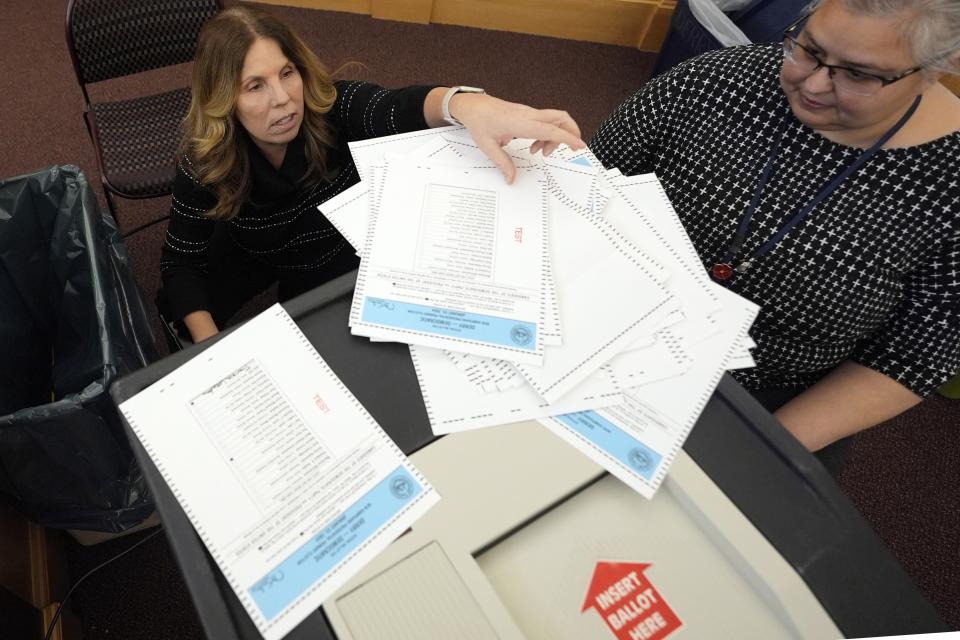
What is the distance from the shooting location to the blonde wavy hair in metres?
0.91

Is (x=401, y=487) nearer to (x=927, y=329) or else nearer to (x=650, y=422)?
(x=650, y=422)

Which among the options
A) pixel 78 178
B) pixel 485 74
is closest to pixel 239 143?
pixel 78 178

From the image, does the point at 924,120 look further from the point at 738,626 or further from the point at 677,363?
the point at 738,626

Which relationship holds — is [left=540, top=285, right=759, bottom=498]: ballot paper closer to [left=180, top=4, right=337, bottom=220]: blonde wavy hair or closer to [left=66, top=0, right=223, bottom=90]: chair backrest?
[left=180, top=4, right=337, bottom=220]: blonde wavy hair

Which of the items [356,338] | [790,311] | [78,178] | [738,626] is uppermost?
[78,178]

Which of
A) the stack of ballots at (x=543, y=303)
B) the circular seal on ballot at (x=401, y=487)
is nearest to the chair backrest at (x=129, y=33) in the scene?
the stack of ballots at (x=543, y=303)

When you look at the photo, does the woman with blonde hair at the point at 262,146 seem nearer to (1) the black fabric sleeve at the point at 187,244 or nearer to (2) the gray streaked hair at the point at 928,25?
(1) the black fabric sleeve at the point at 187,244

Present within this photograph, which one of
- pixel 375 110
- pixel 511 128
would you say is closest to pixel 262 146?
pixel 375 110

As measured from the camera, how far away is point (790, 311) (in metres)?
0.88

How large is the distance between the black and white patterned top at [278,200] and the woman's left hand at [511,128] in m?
0.19

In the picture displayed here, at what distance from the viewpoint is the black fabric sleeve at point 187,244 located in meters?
0.98

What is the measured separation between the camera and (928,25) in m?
0.62

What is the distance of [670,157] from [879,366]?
1.47 ft

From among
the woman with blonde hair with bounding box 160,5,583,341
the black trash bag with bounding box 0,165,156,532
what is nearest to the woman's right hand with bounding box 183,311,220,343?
the woman with blonde hair with bounding box 160,5,583,341
